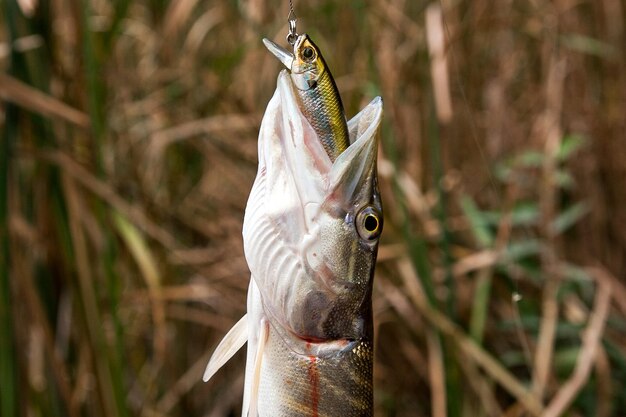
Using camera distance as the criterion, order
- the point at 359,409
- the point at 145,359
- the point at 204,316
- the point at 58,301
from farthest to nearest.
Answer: the point at 145,359
the point at 204,316
the point at 58,301
the point at 359,409

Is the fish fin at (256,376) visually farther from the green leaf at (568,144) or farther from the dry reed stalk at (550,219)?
the green leaf at (568,144)

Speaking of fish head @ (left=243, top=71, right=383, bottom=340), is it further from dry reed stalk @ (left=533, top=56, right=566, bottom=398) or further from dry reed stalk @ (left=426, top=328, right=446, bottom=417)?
dry reed stalk @ (left=533, top=56, right=566, bottom=398)

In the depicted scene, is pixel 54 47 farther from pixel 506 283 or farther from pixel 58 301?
pixel 506 283

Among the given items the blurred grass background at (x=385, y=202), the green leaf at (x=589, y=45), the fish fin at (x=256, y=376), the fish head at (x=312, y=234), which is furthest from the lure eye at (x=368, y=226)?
the green leaf at (x=589, y=45)

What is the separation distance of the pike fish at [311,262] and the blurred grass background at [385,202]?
0.66 metres

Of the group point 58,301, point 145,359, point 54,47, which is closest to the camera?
point 54,47

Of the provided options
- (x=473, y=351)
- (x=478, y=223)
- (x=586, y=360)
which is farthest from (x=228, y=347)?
(x=478, y=223)

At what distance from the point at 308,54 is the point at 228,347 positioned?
0.88 ft

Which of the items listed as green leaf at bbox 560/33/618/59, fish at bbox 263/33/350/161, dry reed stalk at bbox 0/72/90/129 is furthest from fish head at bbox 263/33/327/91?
green leaf at bbox 560/33/618/59

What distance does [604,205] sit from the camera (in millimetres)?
2002

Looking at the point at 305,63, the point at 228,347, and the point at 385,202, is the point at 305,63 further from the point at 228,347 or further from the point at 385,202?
the point at 385,202

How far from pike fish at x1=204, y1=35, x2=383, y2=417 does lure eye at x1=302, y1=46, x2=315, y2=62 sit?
2cm

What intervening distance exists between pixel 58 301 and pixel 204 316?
0.48 m

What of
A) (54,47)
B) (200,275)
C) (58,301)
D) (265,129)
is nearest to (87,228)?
(58,301)
